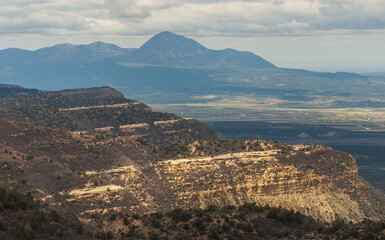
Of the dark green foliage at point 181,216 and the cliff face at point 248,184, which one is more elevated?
the dark green foliage at point 181,216

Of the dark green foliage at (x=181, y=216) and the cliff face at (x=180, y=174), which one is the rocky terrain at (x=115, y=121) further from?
the dark green foliage at (x=181, y=216)

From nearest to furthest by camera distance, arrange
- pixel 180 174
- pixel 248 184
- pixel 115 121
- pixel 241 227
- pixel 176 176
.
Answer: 1. pixel 241 227
2. pixel 248 184
3. pixel 176 176
4. pixel 180 174
5. pixel 115 121

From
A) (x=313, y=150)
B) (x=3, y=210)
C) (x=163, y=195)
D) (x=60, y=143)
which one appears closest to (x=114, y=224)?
(x=3, y=210)

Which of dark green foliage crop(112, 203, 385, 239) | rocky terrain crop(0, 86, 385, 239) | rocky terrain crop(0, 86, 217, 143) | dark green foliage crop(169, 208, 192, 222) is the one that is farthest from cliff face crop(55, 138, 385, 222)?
rocky terrain crop(0, 86, 217, 143)

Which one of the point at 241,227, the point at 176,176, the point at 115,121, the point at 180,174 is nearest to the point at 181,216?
the point at 241,227

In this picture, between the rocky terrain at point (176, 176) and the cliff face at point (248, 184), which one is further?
the cliff face at point (248, 184)

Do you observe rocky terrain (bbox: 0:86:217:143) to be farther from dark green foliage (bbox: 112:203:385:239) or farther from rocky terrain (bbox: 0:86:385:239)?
dark green foliage (bbox: 112:203:385:239)

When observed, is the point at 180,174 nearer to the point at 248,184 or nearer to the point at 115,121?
the point at 248,184

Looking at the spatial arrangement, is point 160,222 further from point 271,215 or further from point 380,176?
point 380,176

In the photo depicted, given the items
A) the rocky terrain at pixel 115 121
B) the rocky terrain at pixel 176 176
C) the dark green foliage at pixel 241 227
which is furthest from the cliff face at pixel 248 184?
the rocky terrain at pixel 115 121
